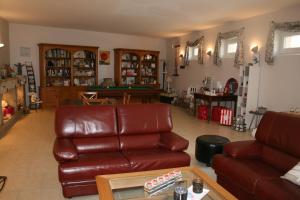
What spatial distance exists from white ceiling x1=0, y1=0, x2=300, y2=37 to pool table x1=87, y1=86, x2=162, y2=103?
197 cm

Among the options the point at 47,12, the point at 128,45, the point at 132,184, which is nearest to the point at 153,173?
the point at 132,184

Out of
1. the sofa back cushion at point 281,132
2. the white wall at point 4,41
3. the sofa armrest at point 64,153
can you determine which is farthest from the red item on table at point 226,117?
the white wall at point 4,41

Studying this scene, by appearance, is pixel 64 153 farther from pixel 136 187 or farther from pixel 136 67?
pixel 136 67

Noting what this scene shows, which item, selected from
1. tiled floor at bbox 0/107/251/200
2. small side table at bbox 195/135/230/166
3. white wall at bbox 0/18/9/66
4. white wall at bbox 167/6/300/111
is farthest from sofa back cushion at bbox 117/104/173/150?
white wall at bbox 0/18/9/66

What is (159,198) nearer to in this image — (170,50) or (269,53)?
(269,53)

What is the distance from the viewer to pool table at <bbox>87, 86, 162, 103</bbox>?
771cm

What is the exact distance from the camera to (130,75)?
945 centimetres

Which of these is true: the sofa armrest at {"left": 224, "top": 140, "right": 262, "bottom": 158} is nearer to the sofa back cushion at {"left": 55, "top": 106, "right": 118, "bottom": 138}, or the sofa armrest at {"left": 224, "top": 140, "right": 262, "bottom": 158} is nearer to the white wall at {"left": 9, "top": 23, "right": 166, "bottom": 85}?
the sofa back cushion at {"left": 55, "top": 106, "right": 118, "bottom": 138}

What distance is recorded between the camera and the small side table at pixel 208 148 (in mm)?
3480

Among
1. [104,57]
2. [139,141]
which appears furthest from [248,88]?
[104,57]

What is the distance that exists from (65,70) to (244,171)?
7.39 meters

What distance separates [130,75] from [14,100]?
421cm

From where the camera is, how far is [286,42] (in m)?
5.20

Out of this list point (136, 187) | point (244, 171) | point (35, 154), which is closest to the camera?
point (136, 187)
